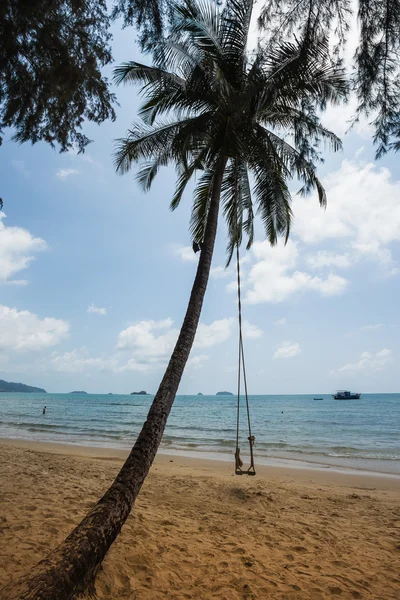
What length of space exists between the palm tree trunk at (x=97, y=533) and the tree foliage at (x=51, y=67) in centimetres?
277

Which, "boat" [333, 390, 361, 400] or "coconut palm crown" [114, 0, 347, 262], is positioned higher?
"coconut palm crown" [114, 0, 347, 262]

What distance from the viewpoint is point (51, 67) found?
3.37 meters

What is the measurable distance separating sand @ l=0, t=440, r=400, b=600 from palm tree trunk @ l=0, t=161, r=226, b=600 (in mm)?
437

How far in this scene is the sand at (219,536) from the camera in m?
3.14

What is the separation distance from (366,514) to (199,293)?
174 inches

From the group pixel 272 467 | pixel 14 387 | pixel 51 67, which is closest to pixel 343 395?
pixel 272 467

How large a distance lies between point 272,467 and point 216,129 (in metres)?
9.12

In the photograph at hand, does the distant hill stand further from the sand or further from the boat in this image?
the sand

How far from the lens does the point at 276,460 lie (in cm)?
1180

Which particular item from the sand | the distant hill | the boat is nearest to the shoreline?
the sand

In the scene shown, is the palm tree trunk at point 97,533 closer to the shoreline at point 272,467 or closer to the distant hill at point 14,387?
the shoreline at point 272,467

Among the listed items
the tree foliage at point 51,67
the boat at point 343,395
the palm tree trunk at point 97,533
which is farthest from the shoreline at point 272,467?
the boat at point 343,395

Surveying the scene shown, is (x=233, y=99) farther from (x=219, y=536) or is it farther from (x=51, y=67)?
(x=219, y=536)

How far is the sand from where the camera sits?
10.3 feet
